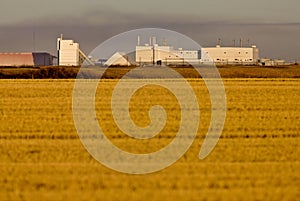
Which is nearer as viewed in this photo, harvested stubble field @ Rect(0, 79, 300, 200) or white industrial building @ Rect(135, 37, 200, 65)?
harvested stubble field @ Rect(0, 79, 300, 200)

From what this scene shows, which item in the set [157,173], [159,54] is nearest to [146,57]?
[159,54]

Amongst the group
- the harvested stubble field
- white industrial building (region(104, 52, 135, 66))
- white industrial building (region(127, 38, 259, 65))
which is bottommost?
the harvested stubble field

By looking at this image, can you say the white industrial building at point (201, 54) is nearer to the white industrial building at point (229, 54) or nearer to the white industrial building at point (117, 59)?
the white industrial building at point (229, 54)

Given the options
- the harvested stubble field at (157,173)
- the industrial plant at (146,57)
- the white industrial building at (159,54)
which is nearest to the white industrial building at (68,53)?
the industrial plant at (146,57)

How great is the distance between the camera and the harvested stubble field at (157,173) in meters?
10.4

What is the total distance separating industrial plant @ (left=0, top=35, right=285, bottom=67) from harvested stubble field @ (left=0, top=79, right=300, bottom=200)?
215 feet

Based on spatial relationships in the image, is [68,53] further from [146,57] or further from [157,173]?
[157,173]

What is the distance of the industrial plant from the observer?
327 ft

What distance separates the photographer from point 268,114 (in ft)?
74.2

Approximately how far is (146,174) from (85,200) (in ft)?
6.85

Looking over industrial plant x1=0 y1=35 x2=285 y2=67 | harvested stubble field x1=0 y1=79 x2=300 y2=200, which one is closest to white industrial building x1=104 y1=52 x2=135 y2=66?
industrial plant x1=0 y1=35 x2=285 y2=67

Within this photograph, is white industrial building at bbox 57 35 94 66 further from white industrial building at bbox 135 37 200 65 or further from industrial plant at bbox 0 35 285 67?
white industrial building at bbox 135 37 200 65

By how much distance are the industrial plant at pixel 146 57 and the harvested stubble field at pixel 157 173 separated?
2584 inches

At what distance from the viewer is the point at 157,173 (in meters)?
11.9
